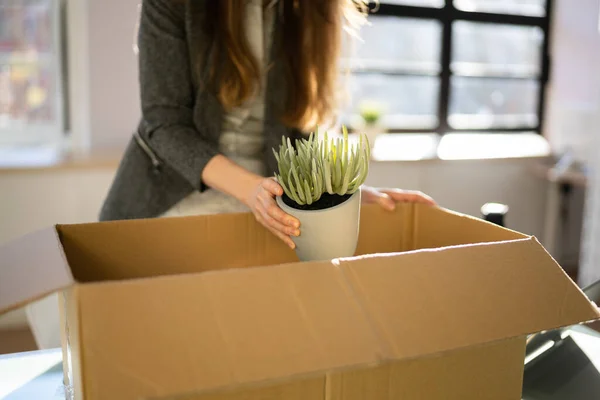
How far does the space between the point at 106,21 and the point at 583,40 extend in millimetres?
2780

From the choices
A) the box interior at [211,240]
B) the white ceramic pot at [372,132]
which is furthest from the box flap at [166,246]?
the white ceramic pot at [372,132]

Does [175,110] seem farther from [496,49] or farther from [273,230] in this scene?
[496,49]

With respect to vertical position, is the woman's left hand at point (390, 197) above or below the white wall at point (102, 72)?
below

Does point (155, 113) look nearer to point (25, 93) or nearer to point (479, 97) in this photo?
point (25, 93)

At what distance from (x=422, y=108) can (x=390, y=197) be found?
113 inches

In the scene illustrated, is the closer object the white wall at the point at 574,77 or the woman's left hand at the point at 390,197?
the woman's left hand at the point at 390,197

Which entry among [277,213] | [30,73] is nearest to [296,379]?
[277,213]

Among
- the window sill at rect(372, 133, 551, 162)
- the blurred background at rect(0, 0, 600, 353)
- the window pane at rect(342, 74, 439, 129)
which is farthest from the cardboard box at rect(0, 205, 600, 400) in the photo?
the window pane at rect(342, 74, 439, 129)

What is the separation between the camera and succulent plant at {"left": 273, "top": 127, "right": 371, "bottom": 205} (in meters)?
0.74

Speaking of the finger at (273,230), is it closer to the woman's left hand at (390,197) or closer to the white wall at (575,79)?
the woman's left hand at (390,197)

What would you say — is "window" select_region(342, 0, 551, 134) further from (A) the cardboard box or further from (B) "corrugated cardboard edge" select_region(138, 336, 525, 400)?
(B) "corrugated cardboard edge" select_region(138, 336, 525, 400)

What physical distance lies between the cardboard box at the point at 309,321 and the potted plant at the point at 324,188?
0.53 ft

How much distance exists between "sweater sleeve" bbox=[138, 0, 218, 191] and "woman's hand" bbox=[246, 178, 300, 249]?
307mm

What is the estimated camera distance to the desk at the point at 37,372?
31.3 inches
